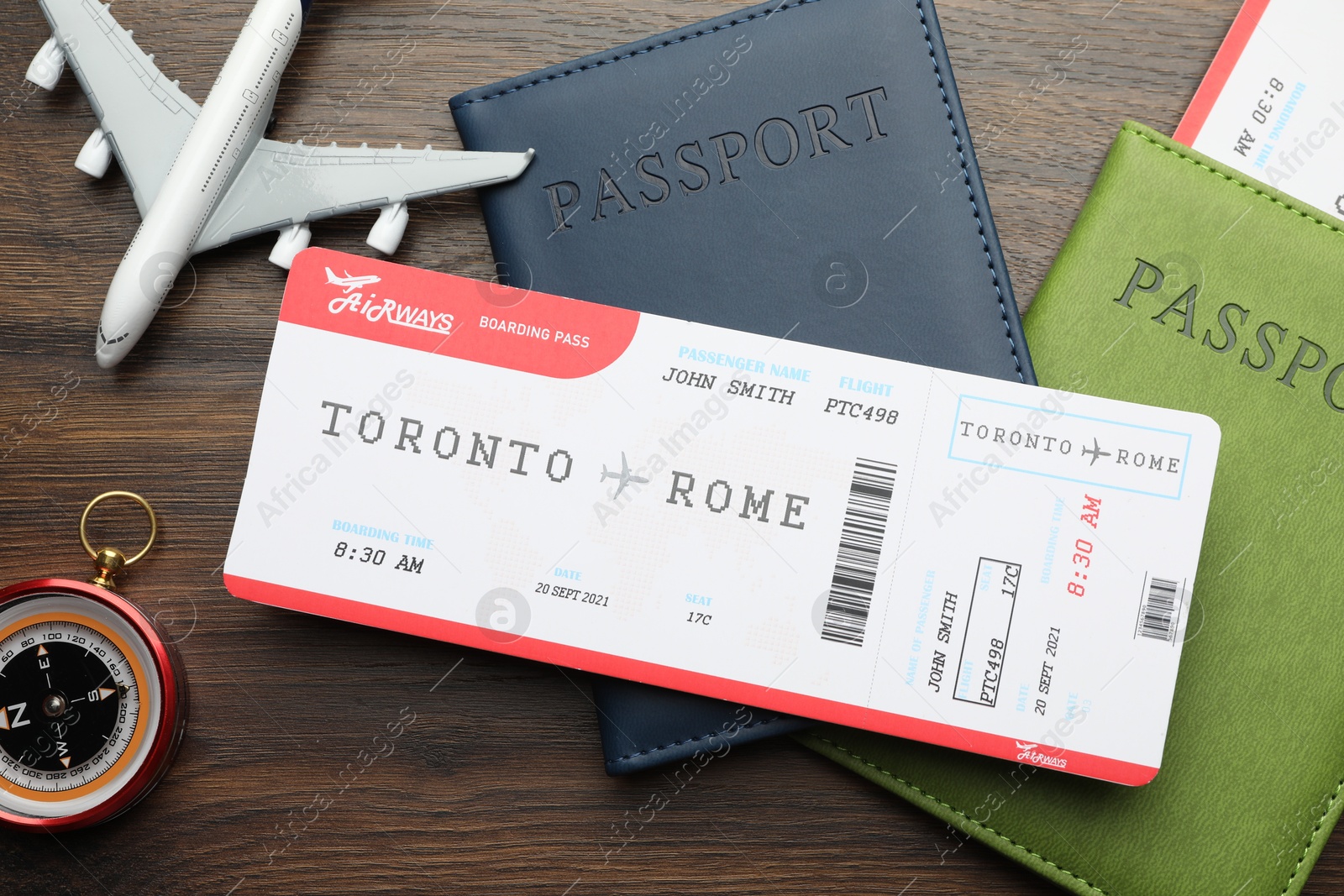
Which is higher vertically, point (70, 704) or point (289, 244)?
point (289, 244)

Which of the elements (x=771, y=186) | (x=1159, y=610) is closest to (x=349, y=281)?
(x=771, y=186)

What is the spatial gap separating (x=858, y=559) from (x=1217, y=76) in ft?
2.13

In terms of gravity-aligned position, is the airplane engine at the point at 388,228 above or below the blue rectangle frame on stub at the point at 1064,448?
below

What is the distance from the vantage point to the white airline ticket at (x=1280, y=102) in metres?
0.88

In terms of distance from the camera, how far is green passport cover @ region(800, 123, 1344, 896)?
77 centimetres

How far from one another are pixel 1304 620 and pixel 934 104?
61 cm

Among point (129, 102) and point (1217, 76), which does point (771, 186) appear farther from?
point (129, 102)

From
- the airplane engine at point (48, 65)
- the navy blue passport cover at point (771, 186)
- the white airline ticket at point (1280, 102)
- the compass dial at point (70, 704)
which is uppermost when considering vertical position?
the white airline ticket at point (1280, 102)

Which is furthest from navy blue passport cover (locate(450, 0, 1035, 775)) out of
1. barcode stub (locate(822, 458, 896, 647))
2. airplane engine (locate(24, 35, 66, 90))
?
airplane engine (locate(24, 35, 66, 90))

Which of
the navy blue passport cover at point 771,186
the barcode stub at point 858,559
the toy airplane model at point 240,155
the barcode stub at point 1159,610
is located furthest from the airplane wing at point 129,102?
the barcode stub at point 1159,610

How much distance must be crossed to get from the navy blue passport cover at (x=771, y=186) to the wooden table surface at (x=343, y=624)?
61 millimetres

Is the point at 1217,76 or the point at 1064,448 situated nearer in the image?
the point at 1064,448

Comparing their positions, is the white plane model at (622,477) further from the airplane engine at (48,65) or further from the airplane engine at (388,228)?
the airplane engine at (48,65)

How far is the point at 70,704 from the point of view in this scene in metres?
0.75
